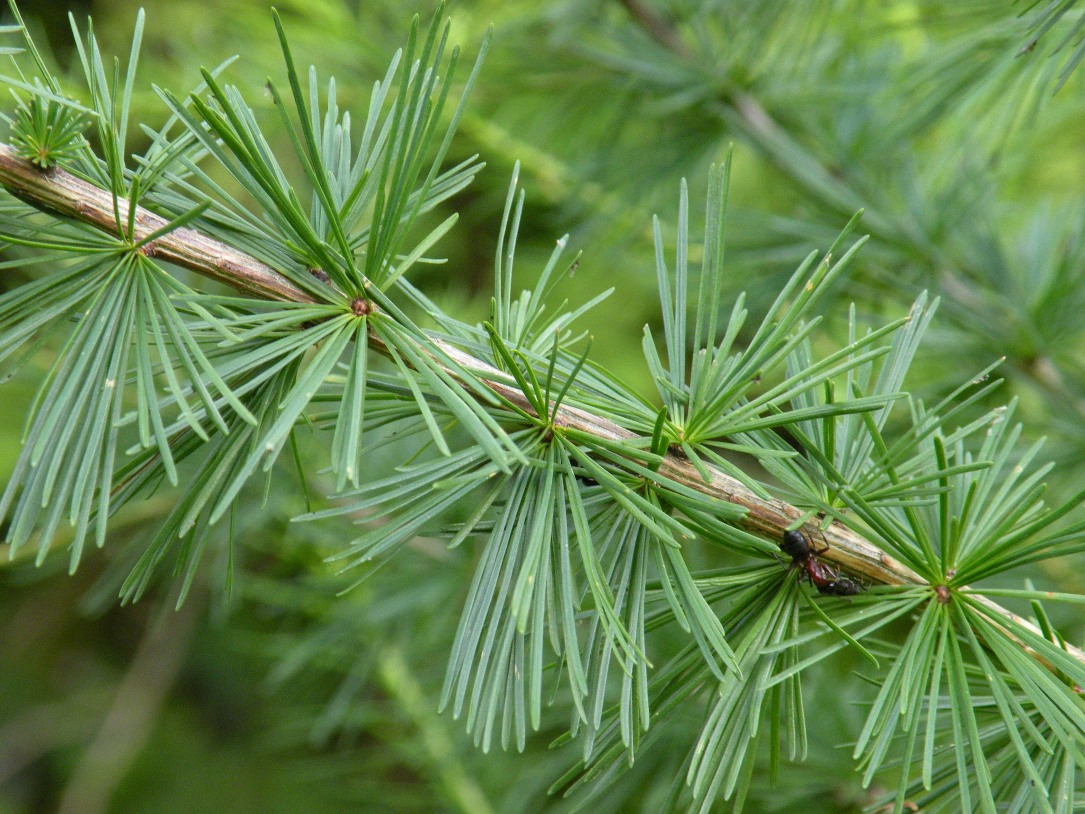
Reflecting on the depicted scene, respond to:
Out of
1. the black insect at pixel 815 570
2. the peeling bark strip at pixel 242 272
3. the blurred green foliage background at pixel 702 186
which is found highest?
the blurred green foliage background at pixel 702 186

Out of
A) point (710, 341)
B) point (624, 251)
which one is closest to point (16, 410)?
point (624, 251)

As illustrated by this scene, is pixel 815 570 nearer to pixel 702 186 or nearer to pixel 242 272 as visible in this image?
pixel 242 272

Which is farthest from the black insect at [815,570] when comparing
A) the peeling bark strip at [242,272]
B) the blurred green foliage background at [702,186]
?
the blurred green foliage background at [702,186]

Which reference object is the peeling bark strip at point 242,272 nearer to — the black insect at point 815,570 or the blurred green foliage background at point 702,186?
the black insect at point 815,570

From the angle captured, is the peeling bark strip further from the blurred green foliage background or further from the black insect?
the blurred green foliage background

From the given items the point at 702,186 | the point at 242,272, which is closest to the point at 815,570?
the point at 242,272

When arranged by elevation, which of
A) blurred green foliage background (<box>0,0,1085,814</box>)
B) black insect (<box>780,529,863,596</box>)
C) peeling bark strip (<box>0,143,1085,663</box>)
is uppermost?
blurred green foliage background (<box>0,0,1085,814</box>)

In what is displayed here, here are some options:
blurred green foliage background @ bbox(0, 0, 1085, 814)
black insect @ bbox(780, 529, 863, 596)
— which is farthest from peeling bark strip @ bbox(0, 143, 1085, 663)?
blurred green foliage background @ bbox(0, 0, 1085, 814)
